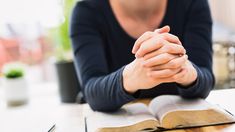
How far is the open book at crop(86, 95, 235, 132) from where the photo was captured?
606 millimetres

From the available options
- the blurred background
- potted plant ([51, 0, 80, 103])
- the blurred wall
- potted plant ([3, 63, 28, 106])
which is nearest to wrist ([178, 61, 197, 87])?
the blurred background

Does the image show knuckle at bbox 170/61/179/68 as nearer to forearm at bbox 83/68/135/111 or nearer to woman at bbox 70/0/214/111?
woman at bbox 70/0/214/111

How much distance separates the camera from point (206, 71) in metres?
0.88

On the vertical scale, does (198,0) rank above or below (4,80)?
above

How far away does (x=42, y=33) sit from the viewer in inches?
102

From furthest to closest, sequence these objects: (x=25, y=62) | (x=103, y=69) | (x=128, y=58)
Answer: (x=25, y=62) → (x=128, y=58) → (x=103, y=69)

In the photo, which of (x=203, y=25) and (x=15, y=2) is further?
(x=15, y=2)

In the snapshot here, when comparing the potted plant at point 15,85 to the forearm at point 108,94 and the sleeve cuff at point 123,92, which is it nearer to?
the forearm at point 108,94

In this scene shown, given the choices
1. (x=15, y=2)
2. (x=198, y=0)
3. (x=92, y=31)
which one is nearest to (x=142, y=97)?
(x=92, y=31)

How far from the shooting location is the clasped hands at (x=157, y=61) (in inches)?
25.7

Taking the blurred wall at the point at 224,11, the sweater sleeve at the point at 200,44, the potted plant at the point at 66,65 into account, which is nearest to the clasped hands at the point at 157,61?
the sweater sleeve at the point at 200,44

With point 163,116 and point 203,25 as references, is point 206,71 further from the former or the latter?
point 163,116

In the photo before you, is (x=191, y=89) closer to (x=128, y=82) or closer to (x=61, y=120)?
(x=128, y=82)

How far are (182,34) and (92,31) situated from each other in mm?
270
